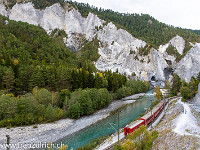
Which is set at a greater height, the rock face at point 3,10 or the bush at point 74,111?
the rock face at point 3,10

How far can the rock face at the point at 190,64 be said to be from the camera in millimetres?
105562

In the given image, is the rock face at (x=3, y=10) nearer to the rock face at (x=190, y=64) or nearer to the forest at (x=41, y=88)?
the forest at (x=41, y=88)

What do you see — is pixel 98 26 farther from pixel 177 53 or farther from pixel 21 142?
pixel 21 142

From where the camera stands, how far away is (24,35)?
78000 millimetres

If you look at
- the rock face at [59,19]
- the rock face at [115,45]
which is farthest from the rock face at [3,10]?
the rock face at [59,19]

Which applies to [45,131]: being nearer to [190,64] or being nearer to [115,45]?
[115,45]

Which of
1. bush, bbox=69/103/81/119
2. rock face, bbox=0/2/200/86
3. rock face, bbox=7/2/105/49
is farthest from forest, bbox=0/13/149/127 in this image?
rock face, bbox=7/2/105/49

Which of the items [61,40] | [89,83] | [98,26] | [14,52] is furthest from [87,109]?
[98,26]

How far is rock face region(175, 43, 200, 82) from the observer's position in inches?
4156

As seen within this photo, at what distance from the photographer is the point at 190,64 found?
107 meters

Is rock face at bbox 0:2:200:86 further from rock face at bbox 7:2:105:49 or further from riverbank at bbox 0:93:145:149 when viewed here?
riverbank at bbox 0:93:145:149

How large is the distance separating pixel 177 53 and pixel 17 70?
115 m

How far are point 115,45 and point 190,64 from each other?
56.2m

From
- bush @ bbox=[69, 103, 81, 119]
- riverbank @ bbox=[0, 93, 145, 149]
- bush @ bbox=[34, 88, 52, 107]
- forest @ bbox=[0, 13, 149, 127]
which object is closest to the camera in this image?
riverbank @ bbox=[0, 93, 145, 149]
